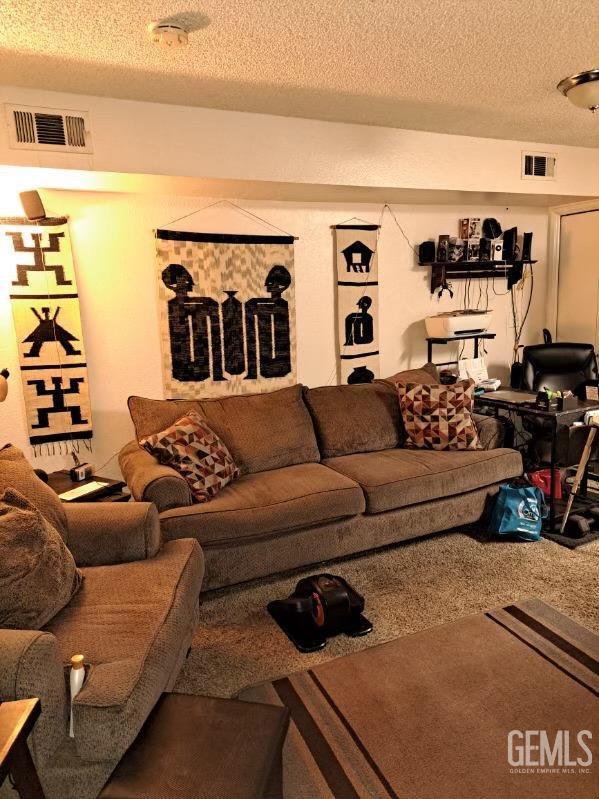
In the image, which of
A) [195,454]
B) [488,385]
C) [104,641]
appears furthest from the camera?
A: [488,385]

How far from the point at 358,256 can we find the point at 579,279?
6.96ft

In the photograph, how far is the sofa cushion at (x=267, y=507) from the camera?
2549mm

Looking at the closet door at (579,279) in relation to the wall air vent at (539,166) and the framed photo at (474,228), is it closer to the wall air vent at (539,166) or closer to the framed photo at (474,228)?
the wall air vent at (539,166)

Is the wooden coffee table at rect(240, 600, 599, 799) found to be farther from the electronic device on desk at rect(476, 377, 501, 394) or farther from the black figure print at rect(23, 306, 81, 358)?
the black figure print at rect(23, 306, 81, 358)

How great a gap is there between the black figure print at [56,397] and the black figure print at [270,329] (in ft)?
3.64

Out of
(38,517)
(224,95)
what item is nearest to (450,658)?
(38,517)

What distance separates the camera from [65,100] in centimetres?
267

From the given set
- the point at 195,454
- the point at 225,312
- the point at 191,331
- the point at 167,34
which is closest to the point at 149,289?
the point at 191,331

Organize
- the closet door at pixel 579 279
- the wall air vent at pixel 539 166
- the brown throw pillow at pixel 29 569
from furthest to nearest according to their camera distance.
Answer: the closet door at pixel 579 279 → the wall air vent at pixel 539 166 → the brown throw pillow at pixel 29 569

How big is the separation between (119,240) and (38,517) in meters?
2.06

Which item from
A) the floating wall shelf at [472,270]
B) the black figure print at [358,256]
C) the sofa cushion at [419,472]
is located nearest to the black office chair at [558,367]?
the floating wall shelf at [472,270]

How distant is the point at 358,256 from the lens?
409 centimetres

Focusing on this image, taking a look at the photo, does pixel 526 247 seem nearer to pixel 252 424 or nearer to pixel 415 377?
pixel 415 377

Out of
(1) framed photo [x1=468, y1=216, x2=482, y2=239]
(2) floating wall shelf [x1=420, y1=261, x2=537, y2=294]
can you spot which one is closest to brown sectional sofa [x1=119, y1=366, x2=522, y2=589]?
(2) floating wall shelf [x1=420, y1=261, x2=537, y2=294]
